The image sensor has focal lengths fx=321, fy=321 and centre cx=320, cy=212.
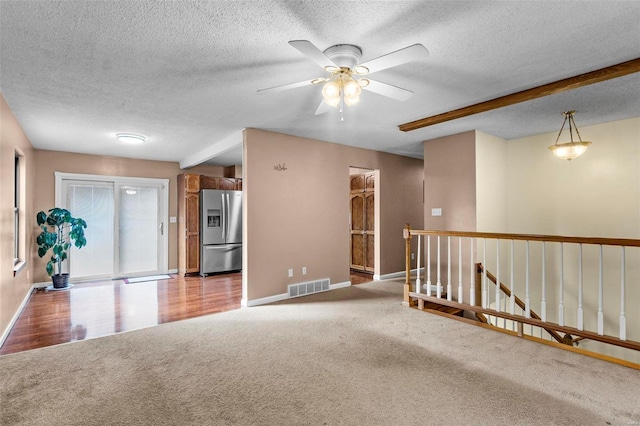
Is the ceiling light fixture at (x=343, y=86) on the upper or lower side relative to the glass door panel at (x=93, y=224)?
upper

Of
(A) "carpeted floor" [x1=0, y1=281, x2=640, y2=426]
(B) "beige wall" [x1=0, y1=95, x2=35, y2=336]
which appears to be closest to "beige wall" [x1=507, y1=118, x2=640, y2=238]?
(A) "carpeted floor" [x1=0, y1=281, x2=640, y2=426]

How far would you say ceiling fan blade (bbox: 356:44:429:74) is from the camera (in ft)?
6.13

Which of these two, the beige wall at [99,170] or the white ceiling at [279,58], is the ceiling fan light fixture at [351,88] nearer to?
the white ceiling at [279,58]

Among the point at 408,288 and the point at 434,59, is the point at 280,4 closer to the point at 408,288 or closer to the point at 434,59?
the point at 434,59

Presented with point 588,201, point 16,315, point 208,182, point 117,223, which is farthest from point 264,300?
point 588,201

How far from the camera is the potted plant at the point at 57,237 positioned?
5.14m

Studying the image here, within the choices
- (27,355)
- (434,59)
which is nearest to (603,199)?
(434,59)

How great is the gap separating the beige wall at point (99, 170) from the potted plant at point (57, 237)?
1.03ft

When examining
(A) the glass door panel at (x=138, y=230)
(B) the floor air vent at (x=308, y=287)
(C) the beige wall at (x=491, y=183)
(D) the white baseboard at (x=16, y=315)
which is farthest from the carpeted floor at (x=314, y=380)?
(A) the glass door panel at (x=138, y=230)

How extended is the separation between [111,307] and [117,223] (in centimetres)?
261

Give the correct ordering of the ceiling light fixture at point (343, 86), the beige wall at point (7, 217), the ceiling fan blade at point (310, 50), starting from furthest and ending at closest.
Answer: the beige wall at point (7, 217), the ceiling light fixture at point (343, 86), the ceiling fan blade at point (310, 50)

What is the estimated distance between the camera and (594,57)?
97.1 inches

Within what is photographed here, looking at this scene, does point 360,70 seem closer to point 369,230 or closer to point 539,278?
point 539,278

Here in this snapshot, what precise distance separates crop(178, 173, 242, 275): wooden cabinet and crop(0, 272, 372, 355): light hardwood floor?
0.49 m
